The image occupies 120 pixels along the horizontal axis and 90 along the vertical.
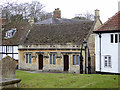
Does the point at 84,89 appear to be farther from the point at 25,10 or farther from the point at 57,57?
the point at 25,10

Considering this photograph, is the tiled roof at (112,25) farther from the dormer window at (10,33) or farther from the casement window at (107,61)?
the dormer window at (10,33)

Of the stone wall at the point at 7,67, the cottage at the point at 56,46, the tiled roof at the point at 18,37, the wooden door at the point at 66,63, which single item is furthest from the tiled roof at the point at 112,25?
the stone wall at the point at 7,67

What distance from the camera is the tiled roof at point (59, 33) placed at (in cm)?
3591

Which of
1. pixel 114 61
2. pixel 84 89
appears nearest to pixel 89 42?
pixel 114 61

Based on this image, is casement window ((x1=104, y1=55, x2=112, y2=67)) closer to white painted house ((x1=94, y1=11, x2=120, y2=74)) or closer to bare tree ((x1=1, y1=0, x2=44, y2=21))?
white painted house ((x1=94, y1=11, x2=120, y2=74))

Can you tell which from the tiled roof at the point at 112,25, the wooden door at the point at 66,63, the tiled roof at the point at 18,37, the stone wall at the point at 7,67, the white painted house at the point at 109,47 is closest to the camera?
the stone wall at the point at 7,67

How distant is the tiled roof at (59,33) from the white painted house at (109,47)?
3.96 m

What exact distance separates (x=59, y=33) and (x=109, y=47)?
34.1ft

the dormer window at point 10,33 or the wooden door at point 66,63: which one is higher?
the dormer window at point 10,33

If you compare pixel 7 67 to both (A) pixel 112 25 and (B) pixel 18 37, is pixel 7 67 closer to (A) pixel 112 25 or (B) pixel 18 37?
(A) pixel 112 25

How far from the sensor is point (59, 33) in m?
38.3

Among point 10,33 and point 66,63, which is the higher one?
point 10,33

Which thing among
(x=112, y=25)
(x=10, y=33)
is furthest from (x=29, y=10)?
(x=112, y=25)

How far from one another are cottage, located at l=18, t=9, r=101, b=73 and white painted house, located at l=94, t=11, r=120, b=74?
10.9ft
